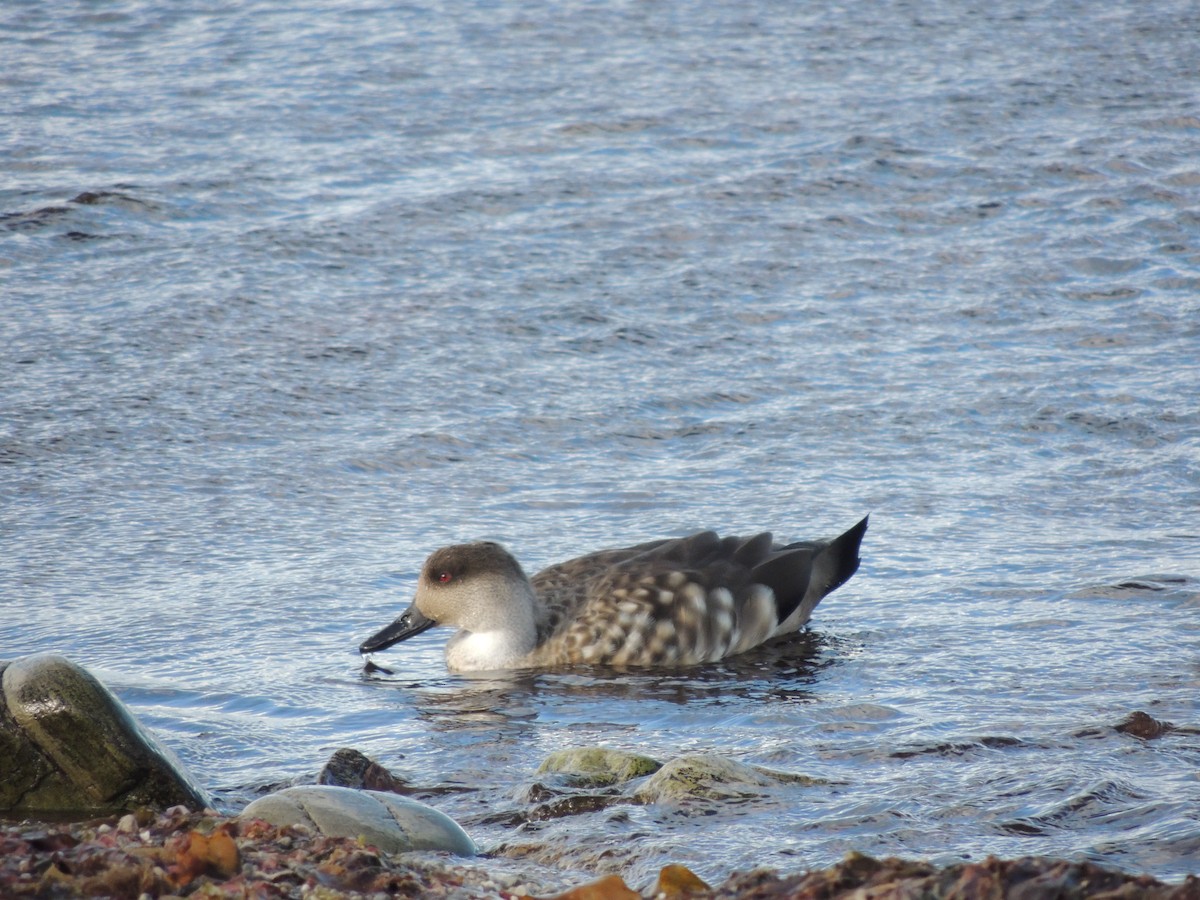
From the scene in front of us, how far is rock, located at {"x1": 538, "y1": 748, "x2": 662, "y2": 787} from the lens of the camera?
5.93m

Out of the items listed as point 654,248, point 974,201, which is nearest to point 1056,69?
point 974,201

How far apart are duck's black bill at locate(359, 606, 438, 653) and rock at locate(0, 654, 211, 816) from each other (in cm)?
201

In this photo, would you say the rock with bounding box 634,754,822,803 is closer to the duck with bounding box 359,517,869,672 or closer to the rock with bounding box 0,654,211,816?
the rock with bounding box 0,654,211,816

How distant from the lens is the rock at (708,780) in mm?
5691

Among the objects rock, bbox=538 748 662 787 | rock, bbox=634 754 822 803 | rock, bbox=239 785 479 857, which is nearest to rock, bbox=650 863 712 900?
rock, bbox=239 785 479 857

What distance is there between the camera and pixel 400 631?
7.88 meters

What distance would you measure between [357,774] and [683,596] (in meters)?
2.47

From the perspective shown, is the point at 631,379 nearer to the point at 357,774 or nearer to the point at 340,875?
the point at 357,774

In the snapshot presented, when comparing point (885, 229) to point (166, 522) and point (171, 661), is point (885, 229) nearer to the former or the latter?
point (166, 522)

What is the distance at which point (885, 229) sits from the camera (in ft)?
46.3

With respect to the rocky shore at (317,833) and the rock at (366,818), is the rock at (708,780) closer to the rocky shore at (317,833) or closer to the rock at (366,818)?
the rocky shore at (317,833)

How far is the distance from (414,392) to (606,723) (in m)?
4.53

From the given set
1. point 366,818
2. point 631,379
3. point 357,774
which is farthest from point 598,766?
point 631,379

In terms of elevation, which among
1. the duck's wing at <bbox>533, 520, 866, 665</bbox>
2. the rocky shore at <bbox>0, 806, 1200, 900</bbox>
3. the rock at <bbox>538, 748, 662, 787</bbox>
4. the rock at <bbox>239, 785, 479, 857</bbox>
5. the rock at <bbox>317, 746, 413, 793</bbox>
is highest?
the rocky shore at <bbox>0, 806, 1200, 900</bbox>
